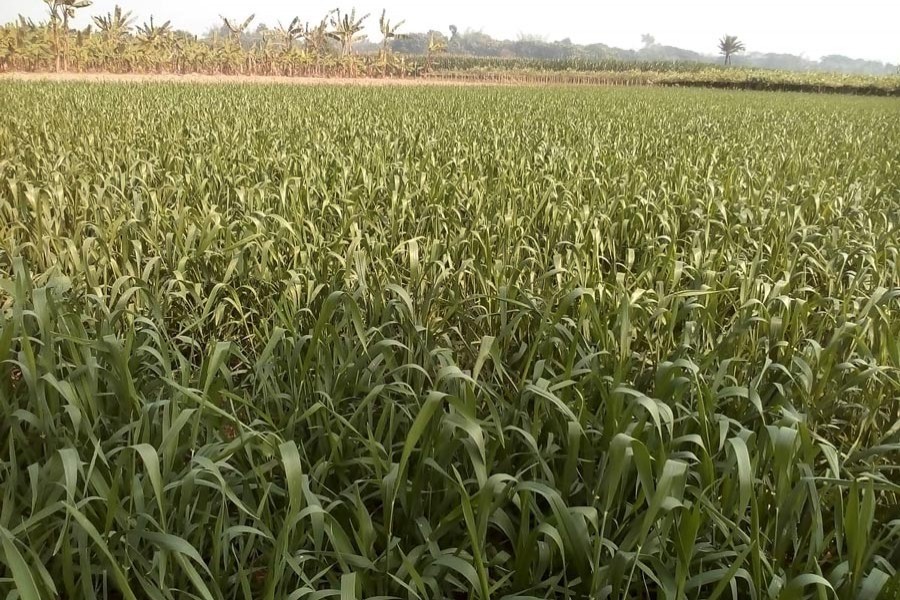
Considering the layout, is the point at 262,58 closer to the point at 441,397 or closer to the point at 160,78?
the point at 160,78

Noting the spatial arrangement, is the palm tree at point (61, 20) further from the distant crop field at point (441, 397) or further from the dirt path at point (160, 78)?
the distant crop field at point (441, 397)

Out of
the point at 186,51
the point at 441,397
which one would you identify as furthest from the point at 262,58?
the point at 441,397

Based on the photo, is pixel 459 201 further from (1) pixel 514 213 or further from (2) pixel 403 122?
(2) pixel 403 122

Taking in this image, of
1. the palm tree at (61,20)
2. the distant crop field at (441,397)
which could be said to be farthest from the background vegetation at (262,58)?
the distant crop field at (441,397)

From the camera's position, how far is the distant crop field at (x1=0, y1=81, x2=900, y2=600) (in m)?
1.36

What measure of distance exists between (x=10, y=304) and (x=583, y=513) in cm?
333

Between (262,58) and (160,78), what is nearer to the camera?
(160,78)

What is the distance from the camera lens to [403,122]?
9.80 meters

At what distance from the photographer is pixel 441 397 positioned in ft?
4.29

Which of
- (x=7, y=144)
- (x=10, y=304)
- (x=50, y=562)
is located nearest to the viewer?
(x=50, y=562)

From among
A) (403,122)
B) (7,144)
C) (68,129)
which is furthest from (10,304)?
(403,122)

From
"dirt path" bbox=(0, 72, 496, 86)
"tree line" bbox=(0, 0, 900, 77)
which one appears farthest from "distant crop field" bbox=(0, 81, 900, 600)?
"tree line" bbox=(0, 0, 900, 77)

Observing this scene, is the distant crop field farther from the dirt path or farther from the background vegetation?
the background vegetation

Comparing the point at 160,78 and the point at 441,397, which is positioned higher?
the point at 160,78
